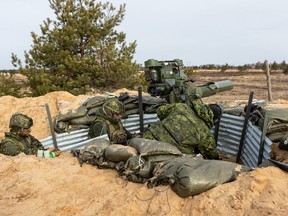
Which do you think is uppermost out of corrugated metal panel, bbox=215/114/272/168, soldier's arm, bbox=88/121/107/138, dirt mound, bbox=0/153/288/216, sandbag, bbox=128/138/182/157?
sandbag, bbox=128/138/182/157

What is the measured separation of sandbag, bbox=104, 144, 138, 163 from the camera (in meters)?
3.50

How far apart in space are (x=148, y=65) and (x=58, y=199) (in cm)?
361

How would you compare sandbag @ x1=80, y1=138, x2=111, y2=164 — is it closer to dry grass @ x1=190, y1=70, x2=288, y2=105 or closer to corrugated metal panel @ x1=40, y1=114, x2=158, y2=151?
corrugated metal panel @ x1=40, y1=114, x2=158, y2=151

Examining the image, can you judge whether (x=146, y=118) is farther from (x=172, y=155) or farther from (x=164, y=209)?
(x=164, y=209)

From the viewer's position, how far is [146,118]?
6461 mm

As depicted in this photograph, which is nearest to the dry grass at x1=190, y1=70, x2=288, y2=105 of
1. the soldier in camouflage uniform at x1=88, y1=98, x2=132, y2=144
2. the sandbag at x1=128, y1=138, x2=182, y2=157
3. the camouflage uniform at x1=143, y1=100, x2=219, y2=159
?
the camouflage uniform at x1=143, y1=100, x2=219, y2=159

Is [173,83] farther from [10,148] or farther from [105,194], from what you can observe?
[105,194]

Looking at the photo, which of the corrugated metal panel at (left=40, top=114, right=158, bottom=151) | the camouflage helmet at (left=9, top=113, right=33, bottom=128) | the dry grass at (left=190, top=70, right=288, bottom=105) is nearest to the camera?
the camouflage helmet at (left=9, top=113, right=33, bottom=128)

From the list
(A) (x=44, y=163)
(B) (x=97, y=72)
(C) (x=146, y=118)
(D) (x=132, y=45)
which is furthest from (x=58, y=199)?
(D) (x=132, y=45)

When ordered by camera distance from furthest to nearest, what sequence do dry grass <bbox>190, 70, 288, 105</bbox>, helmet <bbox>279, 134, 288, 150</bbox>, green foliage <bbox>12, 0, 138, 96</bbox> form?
dry grass <bbox>190, 70, 288, 105</bbox> → green foliage <bbox>12, 0, 138, 96</bbox> → helmet <bbox>279, 134, 288, 150</bbox>

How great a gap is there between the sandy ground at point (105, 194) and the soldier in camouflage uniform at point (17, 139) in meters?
0.30

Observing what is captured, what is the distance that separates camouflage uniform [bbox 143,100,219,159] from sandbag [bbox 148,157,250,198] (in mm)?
1437

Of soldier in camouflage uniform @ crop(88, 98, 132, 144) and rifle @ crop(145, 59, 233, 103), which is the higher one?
rifle @ crop(145, 59, 233, 103)

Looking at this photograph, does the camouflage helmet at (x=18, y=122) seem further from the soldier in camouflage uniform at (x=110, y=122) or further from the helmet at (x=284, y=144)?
the helmet at (x=284, y=144)
